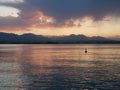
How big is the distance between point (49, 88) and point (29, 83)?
21.0ft

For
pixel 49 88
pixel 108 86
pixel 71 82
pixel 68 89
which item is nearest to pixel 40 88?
pixel 49 88

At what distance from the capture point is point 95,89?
39.8 m

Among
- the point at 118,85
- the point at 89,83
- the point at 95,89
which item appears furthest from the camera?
the point at 89,83

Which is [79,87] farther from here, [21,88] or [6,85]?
[6,85]

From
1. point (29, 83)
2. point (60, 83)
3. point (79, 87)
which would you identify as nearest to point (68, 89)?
point (79, 87)

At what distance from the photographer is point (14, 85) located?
44000 mm

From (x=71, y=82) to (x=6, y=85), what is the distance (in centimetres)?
1098

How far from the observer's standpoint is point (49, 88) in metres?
41.0

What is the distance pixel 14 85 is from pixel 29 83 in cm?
312

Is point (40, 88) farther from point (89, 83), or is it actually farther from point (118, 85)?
point (118, 85)

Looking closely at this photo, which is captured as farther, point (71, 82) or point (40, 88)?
point (71, 82)

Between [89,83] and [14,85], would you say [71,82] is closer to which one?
[89,83]

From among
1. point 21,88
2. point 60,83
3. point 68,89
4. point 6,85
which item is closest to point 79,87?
point 68,89

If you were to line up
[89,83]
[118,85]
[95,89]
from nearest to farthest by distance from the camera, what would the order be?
[95,89] → [118,85] → [89,83]
